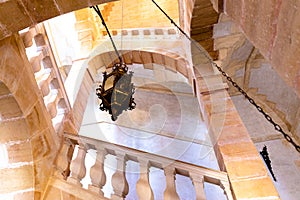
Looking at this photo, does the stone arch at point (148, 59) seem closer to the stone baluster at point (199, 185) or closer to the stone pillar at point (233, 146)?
the stone pillar at point (233, 146)

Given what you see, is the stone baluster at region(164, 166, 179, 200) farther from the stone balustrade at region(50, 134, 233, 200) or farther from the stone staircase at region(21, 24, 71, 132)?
the stone staircase at region(21, 24, 71, 132)

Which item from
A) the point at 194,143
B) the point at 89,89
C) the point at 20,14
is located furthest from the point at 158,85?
the point at 20,14

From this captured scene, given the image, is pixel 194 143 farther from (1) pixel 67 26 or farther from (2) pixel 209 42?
(1) pixel 67 26

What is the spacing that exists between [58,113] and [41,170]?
0.81m

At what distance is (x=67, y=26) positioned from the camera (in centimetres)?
489

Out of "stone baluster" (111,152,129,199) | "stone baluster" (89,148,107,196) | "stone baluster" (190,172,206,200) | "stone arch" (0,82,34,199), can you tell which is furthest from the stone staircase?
"stone baluster" (190,172,206,200)

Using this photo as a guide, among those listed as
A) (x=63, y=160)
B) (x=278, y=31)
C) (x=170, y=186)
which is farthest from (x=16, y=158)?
(x=278, y=31)

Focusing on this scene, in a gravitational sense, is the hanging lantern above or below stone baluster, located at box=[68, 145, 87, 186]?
above

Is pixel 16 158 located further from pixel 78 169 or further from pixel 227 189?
pixel 227 189

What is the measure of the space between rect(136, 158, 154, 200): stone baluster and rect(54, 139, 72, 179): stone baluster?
762 mm

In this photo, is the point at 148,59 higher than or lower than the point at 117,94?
lower

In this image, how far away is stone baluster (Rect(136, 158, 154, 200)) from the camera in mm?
1996

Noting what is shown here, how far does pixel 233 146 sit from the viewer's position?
2092 mm

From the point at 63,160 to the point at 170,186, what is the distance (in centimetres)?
111
